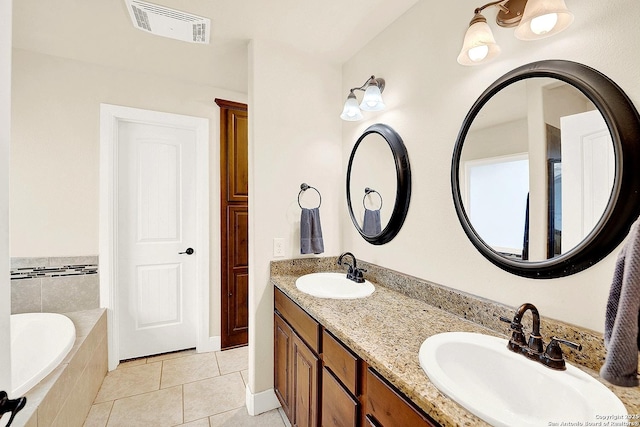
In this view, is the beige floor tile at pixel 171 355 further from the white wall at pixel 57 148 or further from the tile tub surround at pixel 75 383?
the white wall at pixel 57 148

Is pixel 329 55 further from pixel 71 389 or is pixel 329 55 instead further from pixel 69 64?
pixel 71 389

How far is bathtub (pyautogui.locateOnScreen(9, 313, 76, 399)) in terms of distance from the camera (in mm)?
1654

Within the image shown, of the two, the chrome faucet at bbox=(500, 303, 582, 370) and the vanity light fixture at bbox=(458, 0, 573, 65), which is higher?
Result: the vanity light fixture at bbox=(458, 0, 573, 65)

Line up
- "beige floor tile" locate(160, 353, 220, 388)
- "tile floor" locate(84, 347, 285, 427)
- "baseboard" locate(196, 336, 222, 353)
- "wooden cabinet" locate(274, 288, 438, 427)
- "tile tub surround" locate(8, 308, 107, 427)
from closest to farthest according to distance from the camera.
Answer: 1. "wooden cabinet" locate(274, 288, 438, 427)
2. "tile tub surround" locate(8, 308, 107, 427)
3. "tile floor" locate(84, 347, 285, 427)
4. "beige floor tile" locate(160, 353, 220, 388)
5. "baseboard" locate(196, 336, 222, 353)

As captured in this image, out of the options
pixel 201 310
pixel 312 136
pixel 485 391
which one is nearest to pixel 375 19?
pixel 312 136

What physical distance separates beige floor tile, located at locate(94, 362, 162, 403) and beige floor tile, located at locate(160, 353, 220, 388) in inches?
2.4

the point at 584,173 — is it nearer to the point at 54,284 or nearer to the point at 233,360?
the point at 233,360

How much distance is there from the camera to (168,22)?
5.65 ft

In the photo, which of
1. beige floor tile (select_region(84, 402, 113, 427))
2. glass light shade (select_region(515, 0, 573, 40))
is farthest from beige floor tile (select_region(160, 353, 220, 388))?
glass light shade (select_region(515, 0, 573, 40))

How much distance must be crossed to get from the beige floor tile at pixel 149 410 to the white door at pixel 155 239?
2.06 feet

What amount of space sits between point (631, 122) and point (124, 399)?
3.01 meters

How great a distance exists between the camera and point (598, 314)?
912 mm

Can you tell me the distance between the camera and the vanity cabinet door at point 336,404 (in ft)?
3.50

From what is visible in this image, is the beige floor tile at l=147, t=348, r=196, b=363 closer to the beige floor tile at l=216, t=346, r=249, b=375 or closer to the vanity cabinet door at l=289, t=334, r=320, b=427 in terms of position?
the beige floor tile at l=216, t=346, r=249, b=375
